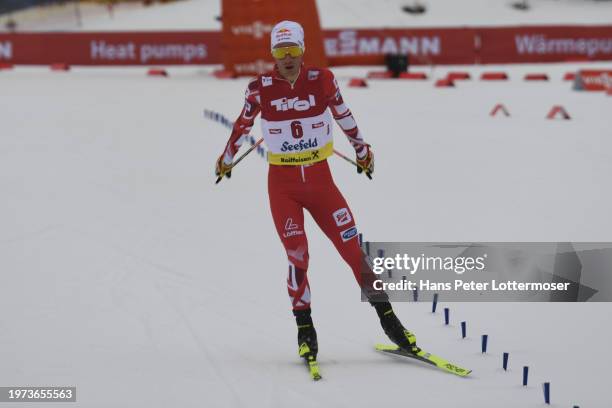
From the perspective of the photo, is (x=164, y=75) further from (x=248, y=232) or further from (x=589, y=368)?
(x=589, y=368)

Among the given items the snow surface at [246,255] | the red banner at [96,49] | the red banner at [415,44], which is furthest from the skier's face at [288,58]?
the red banner at [96,49]

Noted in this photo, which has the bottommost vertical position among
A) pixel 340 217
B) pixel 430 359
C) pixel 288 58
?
pixel 430 359

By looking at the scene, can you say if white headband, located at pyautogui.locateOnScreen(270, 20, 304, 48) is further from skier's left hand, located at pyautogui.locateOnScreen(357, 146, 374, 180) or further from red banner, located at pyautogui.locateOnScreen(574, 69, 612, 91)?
red banner, located at pyautogui.locateOnScreen(574, 69, 612, 91)

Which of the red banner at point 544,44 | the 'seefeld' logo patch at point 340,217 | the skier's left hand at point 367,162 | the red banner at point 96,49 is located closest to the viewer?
the 'seefeld' logo patch at point 340,217

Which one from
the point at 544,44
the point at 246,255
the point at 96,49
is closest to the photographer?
the point at 246,255

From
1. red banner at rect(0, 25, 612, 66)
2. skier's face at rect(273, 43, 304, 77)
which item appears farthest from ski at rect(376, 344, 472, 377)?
red banner at rect(0, 25, 612, 66)

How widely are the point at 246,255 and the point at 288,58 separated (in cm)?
358

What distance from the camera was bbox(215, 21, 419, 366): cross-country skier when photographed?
6945mm

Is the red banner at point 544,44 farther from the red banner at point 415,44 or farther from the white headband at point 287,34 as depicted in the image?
the white headband at point 287,34

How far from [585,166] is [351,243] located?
8194 millimetres

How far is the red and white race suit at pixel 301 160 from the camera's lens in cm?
696

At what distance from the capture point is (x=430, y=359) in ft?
22.7

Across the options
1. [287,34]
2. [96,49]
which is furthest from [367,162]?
[96,49]

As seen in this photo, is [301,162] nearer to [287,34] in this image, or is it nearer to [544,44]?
[287,34]
